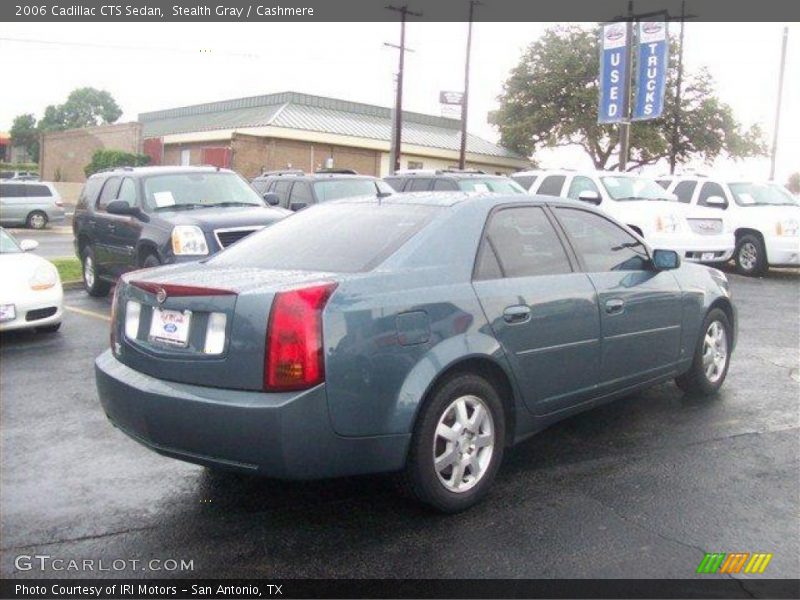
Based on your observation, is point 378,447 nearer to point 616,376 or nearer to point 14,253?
point 616,376

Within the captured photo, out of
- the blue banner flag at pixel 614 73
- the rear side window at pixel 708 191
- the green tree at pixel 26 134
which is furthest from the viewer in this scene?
the green tree at pixel 26 134

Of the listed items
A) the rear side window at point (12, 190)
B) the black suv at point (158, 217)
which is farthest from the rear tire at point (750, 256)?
the rear side window at point (12, 190)

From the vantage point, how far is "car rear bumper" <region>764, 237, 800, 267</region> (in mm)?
14633

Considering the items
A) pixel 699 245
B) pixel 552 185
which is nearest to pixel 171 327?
pixel 699 245

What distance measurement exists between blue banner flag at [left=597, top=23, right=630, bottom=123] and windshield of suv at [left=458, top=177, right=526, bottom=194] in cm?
897

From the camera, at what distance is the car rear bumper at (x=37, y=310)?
8289 millimetres

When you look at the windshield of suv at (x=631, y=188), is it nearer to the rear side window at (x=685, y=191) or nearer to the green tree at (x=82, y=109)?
the rear side window at (x=685, y=191)

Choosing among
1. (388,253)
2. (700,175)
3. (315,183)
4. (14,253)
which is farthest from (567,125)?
(388,253)

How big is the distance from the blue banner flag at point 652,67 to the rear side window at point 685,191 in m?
5.80

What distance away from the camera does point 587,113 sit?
4625 cm

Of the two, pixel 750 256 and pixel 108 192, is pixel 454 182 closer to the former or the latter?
pixel 108 192

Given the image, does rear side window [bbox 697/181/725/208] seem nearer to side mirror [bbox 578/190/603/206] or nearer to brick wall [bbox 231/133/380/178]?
side mirror [bbox 578/190/603/206]

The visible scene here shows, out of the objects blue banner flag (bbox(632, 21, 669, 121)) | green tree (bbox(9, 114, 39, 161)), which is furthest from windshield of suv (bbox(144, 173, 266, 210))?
Result: green tree (bbox(9, 114, 39, 161))

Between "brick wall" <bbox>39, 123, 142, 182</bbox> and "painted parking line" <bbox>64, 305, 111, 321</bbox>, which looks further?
"brick wall" <bbox>39, 123, 142, 182</bbox>
